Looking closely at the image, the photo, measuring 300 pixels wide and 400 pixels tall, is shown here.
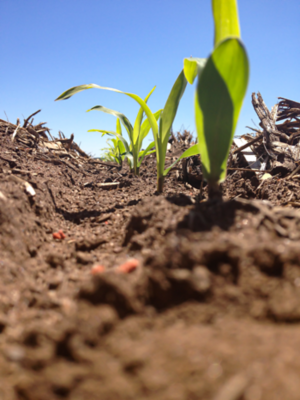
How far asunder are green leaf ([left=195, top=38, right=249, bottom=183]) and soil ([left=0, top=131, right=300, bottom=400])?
0.83ft

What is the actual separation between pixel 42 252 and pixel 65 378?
709 mm

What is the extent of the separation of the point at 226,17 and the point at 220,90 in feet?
1.03

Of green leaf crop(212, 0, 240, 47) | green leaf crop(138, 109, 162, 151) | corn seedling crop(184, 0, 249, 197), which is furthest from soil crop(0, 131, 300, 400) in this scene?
green leaf crop(138, 109, 162, 151)

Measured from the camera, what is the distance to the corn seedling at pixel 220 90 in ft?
2.90

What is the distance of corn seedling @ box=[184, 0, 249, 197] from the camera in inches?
34.9

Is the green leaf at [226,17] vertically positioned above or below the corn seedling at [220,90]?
above

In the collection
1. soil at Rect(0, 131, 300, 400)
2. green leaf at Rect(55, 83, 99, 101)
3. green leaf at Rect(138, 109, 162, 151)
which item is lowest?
soil at Rect(0, 131, 300, 400)

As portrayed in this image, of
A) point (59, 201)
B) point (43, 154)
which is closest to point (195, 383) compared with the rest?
point (59, 201)

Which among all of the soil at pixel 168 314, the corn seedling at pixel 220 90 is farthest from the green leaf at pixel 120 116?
the soil at pixel 168 314

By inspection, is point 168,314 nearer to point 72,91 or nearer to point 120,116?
point 72,91

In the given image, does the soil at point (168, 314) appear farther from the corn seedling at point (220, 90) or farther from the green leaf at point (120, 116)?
the green leaf at point (120, 116)

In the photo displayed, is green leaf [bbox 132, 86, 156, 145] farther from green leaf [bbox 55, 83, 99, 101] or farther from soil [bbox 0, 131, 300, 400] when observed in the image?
soil [bbox 0, 131, 300, 400]

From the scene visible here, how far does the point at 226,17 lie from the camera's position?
1005 millimetres

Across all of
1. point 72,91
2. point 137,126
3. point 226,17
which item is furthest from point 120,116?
point 226,17
